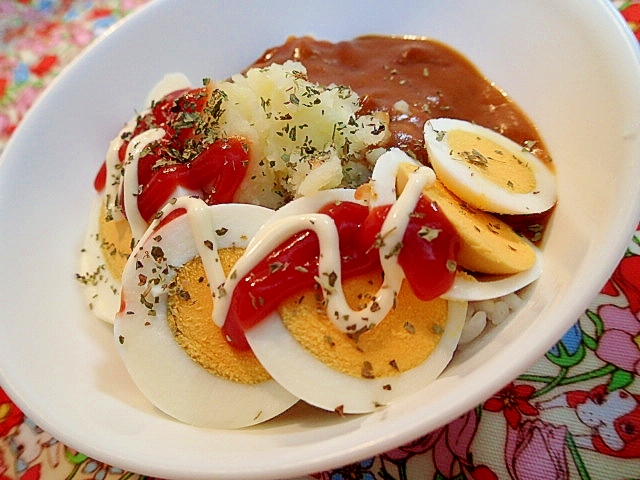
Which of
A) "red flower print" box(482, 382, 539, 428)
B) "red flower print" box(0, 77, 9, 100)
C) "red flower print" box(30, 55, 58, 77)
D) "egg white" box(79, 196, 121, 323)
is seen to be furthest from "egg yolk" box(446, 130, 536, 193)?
"red flower print" box(0, 77, 9, 100)

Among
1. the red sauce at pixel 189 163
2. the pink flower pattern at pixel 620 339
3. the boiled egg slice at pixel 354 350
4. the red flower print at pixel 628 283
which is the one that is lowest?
the pink flower pattern at pixel 620 339

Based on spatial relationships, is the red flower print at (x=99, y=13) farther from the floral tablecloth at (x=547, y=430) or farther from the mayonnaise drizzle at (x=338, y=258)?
the mayonnaise drizzle at (x=338, y=258)

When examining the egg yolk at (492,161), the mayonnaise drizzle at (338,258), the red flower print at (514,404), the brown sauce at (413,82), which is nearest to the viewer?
the mayonnaise drizzle at (338,258)

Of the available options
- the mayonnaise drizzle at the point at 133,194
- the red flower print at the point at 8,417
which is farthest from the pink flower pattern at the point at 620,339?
the red flower print at the point at 8,417

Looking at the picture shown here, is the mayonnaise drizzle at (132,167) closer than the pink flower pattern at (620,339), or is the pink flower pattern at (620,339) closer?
the pink flower pattern at (620,339)

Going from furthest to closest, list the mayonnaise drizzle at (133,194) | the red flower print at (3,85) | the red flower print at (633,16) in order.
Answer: the red flower print at (3,85), the red flower print at (633,16), the mayonnaise drizzle at (133,194)

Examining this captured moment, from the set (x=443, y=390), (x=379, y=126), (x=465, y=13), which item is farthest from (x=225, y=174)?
(x=465, y=13)

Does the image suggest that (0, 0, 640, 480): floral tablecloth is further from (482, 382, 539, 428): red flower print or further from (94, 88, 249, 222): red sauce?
(94, 88, 249, 222): red sauce
